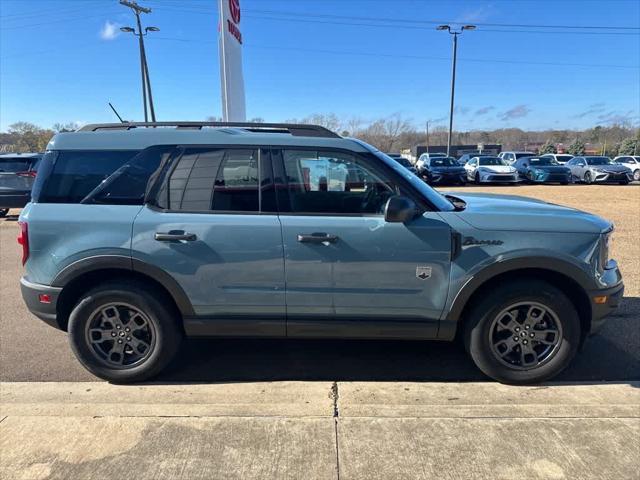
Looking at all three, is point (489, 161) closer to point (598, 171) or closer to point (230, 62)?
point (598, 171)

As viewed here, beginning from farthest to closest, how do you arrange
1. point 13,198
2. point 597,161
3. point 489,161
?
point 597,161
point 489,161
point 13,198

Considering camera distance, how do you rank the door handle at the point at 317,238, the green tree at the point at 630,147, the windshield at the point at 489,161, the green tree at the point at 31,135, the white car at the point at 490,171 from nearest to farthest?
1. the door handle at the point at 317,238
2. the white car at the point at 490,171
3. the windshield at the point at 489,161
4. the green tree at the point at 31,135
5. the green tree at the point at 630,147

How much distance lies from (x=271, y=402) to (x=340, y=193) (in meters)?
1.58

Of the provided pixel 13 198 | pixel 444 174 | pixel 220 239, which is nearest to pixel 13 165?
pixel 13 198

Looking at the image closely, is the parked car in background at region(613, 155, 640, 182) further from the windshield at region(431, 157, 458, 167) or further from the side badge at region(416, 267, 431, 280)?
the side badge at region(416, 267, 431, 280)

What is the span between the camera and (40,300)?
3459mm

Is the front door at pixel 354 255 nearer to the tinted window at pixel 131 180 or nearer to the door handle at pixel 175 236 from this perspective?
the door handle at pixel 175 236

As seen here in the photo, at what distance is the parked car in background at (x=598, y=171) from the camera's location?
24.5m

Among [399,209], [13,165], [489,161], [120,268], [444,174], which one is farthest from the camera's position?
[489,161]

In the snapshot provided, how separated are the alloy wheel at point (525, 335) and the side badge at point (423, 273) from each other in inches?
24.0

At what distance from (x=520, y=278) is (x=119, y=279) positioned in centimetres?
297

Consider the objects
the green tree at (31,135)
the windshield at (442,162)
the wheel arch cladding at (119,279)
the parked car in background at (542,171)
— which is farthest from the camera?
the green tree at (31,135)

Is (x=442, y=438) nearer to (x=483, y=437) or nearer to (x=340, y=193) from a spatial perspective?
(x=483, y=437)

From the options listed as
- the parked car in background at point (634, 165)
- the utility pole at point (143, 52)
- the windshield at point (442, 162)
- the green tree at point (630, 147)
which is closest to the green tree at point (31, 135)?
the utility pole at point (143, 52)
